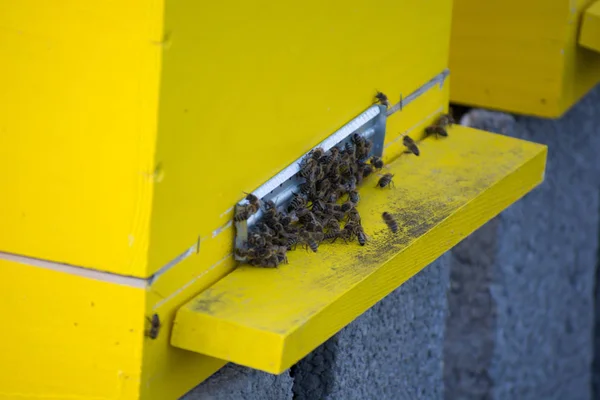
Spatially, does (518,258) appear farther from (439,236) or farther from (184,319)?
(184,319)

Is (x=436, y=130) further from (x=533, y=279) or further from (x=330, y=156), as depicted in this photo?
(x=533, y=279)

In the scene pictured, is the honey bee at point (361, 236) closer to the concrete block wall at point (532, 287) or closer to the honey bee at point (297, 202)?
the honey bee at point (297, 202)

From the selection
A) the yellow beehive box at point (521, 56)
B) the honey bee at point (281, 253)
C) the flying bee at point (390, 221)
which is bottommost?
the yellow beehive box at point (521, 56)

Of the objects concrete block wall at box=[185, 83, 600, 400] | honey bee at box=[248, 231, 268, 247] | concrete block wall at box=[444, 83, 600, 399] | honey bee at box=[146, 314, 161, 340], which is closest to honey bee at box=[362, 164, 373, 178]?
honey bee at box=[248, 231, 268, 247]

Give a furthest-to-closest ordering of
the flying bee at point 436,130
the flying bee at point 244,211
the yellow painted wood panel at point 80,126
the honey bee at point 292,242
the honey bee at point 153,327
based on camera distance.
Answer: the flying bee at point 436,130
the honey bee at point 292,242
the flying bee at point 244,211
the honey bee at point 153,327
the yellow painted wood panel at point 80,126

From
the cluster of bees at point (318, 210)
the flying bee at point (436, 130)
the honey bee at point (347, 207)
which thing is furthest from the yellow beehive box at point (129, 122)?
the flying bee at point (436, 130)

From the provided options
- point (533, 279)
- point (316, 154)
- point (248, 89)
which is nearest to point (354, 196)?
point (316, 154)
